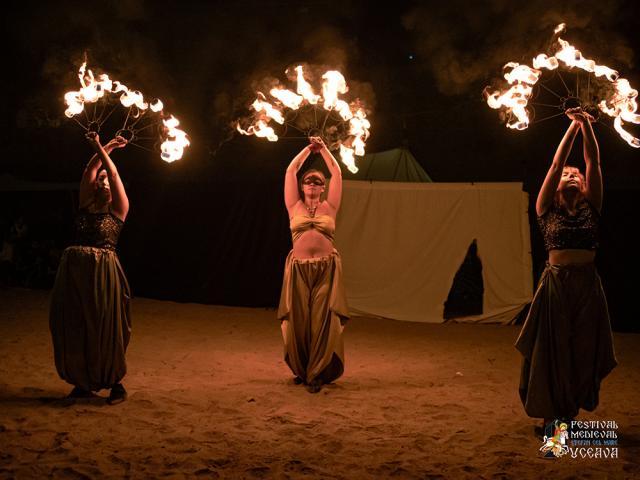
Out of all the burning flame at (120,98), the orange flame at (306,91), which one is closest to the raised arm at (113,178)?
the burning flame at (120,98)

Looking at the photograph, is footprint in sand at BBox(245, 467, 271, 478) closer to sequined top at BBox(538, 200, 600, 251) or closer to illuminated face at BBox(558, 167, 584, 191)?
sequined top at BBox(538, 200, 600, 251)

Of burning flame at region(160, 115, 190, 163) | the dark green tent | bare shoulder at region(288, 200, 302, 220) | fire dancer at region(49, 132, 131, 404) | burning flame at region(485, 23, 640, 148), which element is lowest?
fire dancer at region(49, 132, 131, 404)

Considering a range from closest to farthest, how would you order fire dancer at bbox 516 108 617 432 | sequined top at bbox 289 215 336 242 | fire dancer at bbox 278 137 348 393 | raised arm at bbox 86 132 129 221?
1. fire dancer at bbox 516 108 617 432
2. raised arm at bbox 86 132 129 221
3. fire dancer at bbox 278 137 348 393
4. sequined top at bbox 289 215 336 242

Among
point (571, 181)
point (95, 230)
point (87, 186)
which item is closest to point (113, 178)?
point (87, 186)

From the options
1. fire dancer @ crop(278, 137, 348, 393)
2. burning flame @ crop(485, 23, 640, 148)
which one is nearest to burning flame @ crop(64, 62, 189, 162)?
fire dancer @ crop(278, 137, 348, 393)

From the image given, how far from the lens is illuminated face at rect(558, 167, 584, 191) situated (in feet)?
14.5

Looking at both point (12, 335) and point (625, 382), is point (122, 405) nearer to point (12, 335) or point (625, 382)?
point (12, 335)

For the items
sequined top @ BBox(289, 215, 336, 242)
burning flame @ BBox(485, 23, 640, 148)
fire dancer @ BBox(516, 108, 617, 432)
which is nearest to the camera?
fire dancer @ BBox(516, 108, 617, 432)

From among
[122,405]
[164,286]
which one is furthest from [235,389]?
[164,286]

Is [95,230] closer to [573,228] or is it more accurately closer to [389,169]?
[573,228]

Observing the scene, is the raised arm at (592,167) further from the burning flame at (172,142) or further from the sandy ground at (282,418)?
the burning flame at (172,142)

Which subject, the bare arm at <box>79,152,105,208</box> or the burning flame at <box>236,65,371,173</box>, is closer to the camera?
the bare arm at <box>79,152,105,208</box>

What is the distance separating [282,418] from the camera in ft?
15.4

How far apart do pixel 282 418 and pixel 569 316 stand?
2055 millimetres
